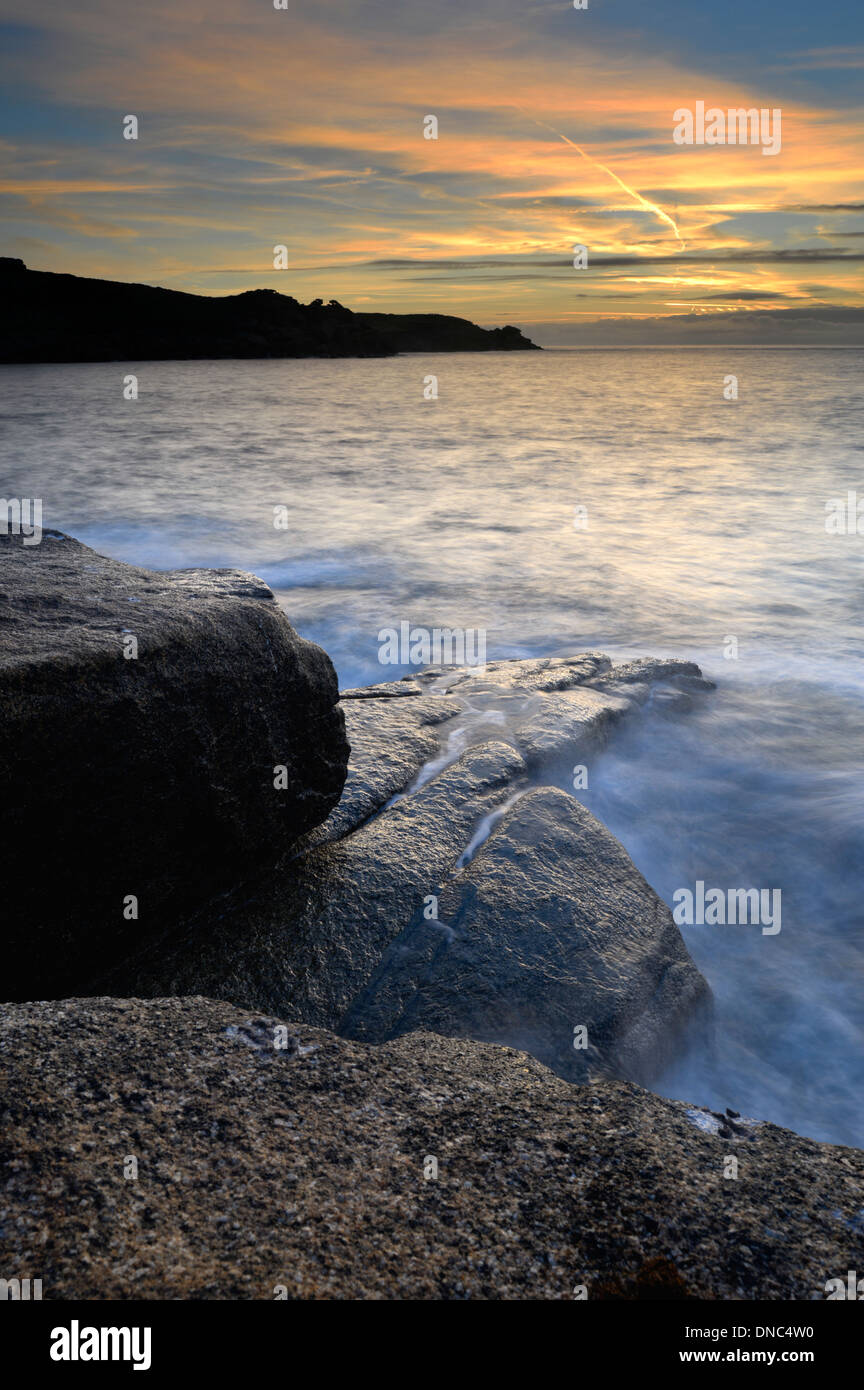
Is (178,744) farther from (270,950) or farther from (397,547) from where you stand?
(397,547)

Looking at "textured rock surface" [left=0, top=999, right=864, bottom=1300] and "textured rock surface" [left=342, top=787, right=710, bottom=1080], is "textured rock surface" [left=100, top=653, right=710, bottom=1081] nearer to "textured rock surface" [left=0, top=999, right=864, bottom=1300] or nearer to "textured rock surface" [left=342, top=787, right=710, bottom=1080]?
"textured rock surface" [left=342, top=787, right=710, bottom=1080]

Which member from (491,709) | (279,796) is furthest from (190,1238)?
(491,709)

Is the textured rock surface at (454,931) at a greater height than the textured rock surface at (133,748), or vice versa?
the textured rock surface at (133,748)

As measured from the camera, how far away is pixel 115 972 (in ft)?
9.43

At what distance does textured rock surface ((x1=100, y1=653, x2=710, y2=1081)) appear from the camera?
10.1 feet

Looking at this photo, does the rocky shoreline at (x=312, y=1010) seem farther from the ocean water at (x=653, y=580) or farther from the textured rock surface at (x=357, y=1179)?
the ocean water at (x=653, y=580)

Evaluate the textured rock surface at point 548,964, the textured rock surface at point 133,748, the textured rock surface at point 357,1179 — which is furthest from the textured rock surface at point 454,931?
the textured rock surface at point 357,1179

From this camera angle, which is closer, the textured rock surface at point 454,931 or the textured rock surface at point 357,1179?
the textured rock surface at point 357,1179

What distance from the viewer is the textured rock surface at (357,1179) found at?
157cm

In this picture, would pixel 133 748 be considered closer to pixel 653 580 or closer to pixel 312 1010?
pixel 312 1010

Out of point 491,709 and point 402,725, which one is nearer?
point 402,725

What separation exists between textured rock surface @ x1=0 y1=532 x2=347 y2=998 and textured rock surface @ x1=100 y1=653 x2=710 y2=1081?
0.23 metres

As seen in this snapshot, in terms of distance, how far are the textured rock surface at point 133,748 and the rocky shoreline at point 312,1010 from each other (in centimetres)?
1
